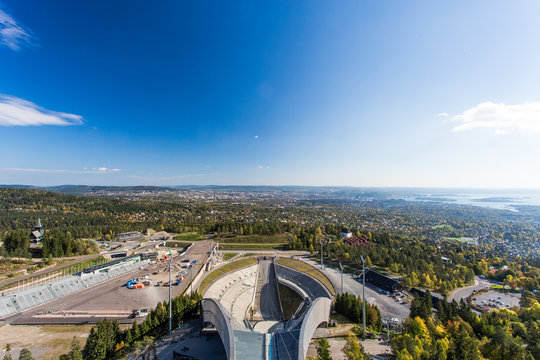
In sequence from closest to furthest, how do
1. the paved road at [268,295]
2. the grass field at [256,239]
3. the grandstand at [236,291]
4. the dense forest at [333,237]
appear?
the grandstand at [236,291] < the paved road at [268,295] < the dense forest at [333,237] < the grass field at [256,239]

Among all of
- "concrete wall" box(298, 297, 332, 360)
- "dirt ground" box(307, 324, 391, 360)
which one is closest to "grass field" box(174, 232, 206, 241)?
"concrete wall" box(298, 297, 332, 360)

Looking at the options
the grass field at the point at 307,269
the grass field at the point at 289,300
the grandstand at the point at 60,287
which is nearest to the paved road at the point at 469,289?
the grass field at the point at 307,269

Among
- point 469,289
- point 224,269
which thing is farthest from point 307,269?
point 469,289

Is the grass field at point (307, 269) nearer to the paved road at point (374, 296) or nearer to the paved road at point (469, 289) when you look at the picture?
the paved road at point (374, 296)

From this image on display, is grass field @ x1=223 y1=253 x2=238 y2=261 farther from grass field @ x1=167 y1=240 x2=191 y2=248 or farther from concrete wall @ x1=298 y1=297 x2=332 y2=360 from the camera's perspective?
concrete wall @ x1=298 y1=297 x2=332 y2=360

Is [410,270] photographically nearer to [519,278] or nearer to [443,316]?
[443,316]

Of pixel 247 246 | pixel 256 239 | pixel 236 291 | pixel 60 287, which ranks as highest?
pixel 60 287

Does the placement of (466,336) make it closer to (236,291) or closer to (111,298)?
(236,291)
